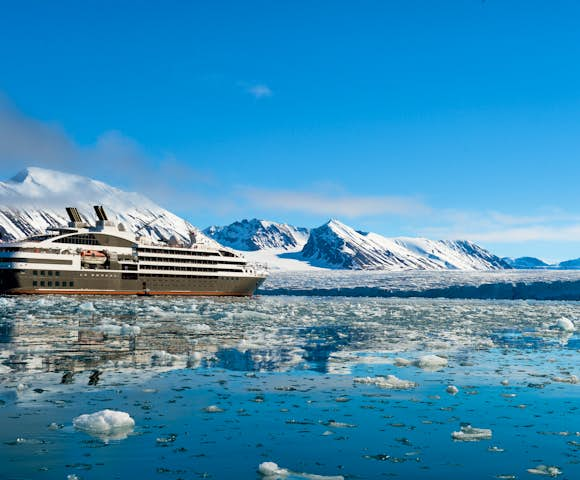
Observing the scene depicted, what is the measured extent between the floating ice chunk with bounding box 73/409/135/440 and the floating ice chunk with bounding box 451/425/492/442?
18.3 feet

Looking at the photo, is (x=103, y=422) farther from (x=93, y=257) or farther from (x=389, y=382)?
(x=93, y=257)

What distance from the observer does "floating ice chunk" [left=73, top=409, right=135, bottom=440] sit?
1008 centimetres

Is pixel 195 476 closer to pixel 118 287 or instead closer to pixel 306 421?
pixel 306 421

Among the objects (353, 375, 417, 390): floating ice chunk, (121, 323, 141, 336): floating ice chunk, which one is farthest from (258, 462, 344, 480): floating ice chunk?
(121, 323, 141, 336): floating ice chunk

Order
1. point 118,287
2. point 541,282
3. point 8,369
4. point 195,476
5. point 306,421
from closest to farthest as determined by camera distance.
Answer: point 195,476 → point 306,421 → point 8,369 → point 118,287 → point 541,282

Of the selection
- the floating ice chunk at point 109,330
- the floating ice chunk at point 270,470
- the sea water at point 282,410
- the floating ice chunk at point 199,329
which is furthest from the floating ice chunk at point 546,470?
the floating ice chunk at point 199,329

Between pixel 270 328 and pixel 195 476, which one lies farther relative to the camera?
pixel 270 328

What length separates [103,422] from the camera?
402 inches

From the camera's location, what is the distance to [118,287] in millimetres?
87562

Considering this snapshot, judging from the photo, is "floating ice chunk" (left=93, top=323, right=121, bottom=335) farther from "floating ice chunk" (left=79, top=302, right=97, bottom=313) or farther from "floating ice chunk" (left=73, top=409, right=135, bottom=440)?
"floating ice chunk" (left=73, top=409, right=135, bottom=440)

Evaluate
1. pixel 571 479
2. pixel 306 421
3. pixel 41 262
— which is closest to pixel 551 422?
pixel 571 479

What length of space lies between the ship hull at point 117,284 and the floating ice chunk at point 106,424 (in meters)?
75.2

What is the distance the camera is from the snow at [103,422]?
10.2 meters

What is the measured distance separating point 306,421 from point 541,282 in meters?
96.6
